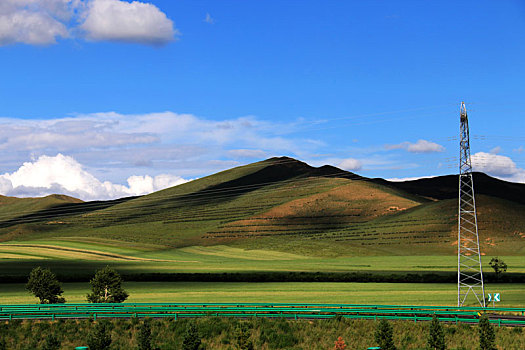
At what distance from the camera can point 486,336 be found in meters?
48.9

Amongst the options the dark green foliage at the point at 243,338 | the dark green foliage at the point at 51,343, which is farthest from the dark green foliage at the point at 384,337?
the dark green foliage at the point at 51,343

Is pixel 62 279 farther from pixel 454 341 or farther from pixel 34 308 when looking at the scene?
pixel 454 341

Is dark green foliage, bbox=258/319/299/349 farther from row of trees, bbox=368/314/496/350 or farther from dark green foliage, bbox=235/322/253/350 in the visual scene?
row of trees, bbox=368/314/496/350

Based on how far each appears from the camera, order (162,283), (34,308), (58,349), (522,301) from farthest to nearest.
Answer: (162,283) < (522,301) < (34,308) < (58,349)

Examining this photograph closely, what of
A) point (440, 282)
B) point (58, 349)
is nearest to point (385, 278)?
point (440, 282)

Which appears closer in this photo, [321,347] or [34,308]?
[321,347]

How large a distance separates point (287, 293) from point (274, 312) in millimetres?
30203

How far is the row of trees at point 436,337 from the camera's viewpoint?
4875 cm

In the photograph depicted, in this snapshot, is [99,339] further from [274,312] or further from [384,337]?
[384,337]

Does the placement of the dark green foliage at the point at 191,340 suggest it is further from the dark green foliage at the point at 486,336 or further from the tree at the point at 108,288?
the tree at the point at 108,288

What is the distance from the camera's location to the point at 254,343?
55000 millimetres

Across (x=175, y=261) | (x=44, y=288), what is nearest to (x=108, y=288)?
(x=44, y=288)

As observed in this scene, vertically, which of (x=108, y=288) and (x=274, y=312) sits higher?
(x=108, y=288)

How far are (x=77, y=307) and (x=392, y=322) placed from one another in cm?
2961
